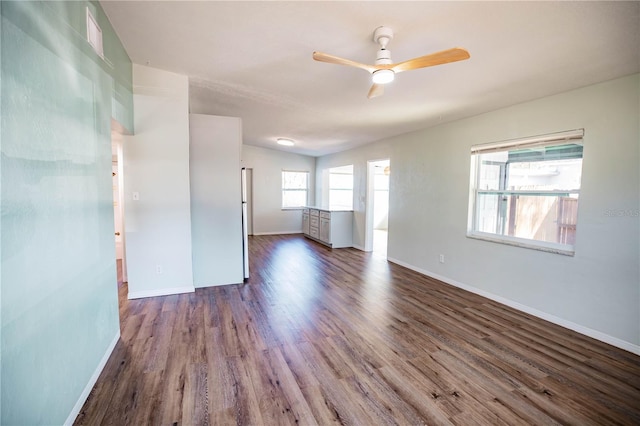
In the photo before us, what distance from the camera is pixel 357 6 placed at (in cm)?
180

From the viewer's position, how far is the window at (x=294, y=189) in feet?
28.0

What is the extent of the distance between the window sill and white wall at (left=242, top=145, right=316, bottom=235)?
5646 millimetres

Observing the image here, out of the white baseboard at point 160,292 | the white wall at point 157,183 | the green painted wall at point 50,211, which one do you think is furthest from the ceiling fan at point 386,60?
the white baseboard at point 160,292

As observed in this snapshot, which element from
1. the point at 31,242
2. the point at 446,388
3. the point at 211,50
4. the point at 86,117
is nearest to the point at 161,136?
the point at 211,50

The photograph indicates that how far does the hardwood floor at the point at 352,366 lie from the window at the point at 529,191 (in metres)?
0.90

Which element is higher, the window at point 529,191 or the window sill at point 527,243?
the window at point 529,191

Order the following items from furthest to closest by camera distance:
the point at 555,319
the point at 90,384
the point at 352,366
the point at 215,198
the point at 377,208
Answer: the point at 377,208, the point at 215,198, the point at 555,319, the point at 352,366, the point at 90,384

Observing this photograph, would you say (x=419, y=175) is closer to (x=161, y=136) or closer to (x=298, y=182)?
(x=161, y=136)

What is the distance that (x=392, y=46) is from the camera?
223cm

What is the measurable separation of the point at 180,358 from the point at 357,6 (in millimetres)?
2866

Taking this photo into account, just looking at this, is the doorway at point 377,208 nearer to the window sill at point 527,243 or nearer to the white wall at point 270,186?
the window sill at point 527,243

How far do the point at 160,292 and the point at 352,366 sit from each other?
8.47ft

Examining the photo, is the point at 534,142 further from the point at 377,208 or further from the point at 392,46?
the point at 377,208

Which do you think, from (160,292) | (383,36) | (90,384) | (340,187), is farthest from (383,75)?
(340,187)
